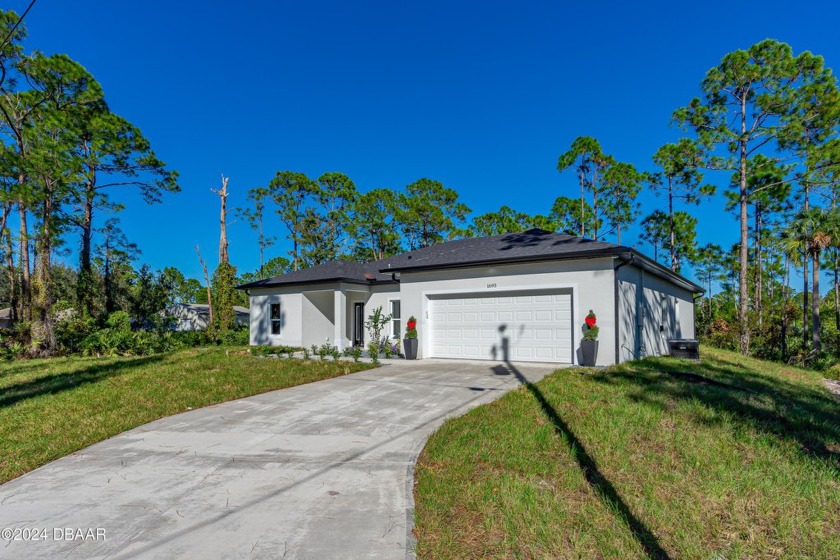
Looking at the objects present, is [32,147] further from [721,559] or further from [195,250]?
[721,559]

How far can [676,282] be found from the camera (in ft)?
49.9

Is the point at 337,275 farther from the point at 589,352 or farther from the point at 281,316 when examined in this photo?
the point at 589,352

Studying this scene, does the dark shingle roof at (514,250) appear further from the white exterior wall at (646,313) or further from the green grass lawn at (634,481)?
the green grass lawn at (634,481)

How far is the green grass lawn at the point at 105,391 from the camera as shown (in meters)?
4.78

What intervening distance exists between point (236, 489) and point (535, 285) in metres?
8.65

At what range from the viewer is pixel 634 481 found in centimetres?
345

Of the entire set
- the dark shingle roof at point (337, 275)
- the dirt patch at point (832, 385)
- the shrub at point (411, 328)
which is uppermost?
the dark shingle roof at point (337, 275)

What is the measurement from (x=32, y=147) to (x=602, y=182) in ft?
94.0

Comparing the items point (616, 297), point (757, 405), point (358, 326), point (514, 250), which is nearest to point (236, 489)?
point (757, 405)

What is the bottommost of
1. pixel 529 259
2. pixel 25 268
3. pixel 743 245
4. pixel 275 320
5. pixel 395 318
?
pixel 275 320

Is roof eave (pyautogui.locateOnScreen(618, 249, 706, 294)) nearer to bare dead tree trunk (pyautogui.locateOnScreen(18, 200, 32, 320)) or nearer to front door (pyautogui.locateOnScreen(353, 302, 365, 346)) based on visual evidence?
front door (pyautogui.locateOnScreen(353, 302, 365, 346))

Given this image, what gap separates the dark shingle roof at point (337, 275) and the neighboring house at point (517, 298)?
0.25ft

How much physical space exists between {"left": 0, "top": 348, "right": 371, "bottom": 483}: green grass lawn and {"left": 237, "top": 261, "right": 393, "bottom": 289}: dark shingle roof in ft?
12.9

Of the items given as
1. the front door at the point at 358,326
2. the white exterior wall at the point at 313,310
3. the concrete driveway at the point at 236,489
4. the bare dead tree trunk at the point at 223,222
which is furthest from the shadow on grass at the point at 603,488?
the bare dead tree trunk at the point at 223,222
